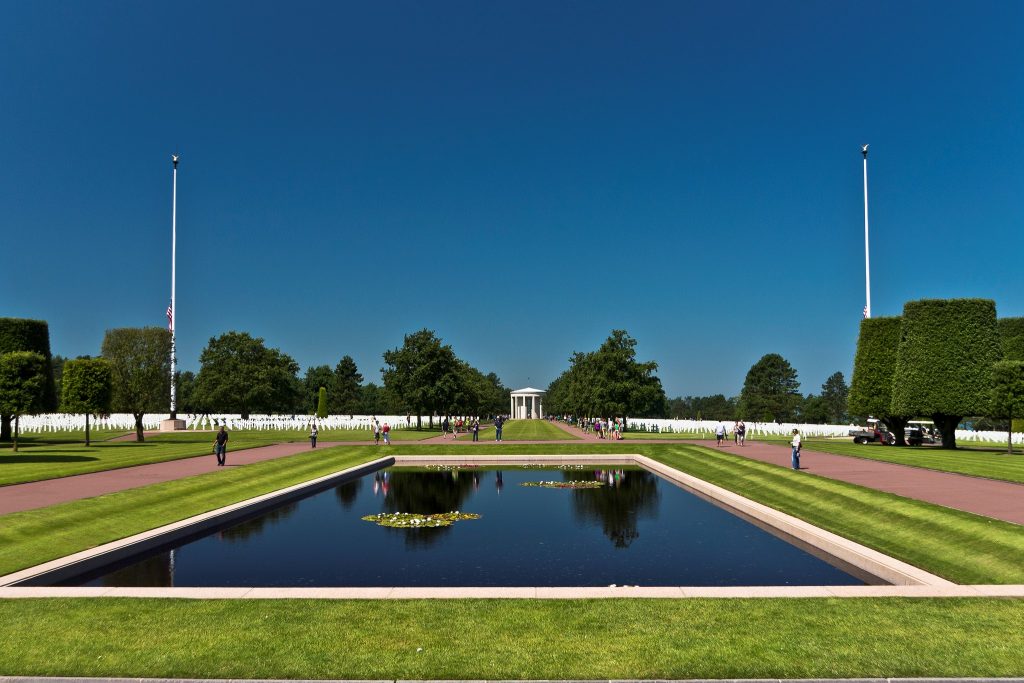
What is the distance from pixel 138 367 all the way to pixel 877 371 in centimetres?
5298

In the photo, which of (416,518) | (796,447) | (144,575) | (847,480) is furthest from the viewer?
(796,447)

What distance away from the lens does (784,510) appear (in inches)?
721

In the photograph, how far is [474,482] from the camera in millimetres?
27547

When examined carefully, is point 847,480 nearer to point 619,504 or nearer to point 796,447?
point 796,447

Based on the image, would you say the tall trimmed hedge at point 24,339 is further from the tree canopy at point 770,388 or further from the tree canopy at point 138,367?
Answer: the tree canopy at point 770,388

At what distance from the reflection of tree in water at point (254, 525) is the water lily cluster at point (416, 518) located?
251 cm

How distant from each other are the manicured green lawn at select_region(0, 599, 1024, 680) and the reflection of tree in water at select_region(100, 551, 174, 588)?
2.21 metres

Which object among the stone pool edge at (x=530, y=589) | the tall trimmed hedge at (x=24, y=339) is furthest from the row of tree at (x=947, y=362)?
the tall trimmed hedge at (x=24, y=339)

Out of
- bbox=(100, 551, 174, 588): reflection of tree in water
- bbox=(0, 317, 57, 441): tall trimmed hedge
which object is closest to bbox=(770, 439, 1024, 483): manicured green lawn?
bbox=(100, 551, 174, 588): reflection of tree in water

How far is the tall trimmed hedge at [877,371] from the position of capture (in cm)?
4634

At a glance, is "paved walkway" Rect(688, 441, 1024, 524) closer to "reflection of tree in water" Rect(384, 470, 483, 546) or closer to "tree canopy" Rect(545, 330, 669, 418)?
"reflection of tree in water" Rect(384, 470, 483, 546)

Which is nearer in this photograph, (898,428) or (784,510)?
(784,510)

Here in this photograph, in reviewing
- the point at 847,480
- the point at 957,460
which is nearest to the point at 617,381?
the point at 957,460

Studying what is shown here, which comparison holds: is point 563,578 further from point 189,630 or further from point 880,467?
point 880,467
